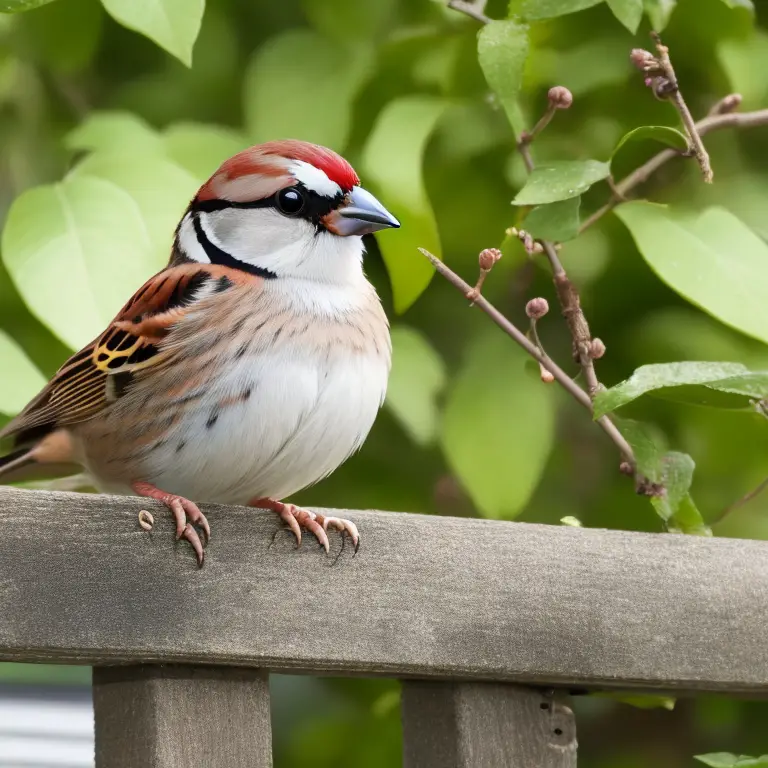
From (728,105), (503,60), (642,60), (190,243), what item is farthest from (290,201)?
(728,105)

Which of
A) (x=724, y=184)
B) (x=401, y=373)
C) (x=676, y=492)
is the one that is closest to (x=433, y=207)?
(x=401, y=373)

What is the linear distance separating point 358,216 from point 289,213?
71 millimetres

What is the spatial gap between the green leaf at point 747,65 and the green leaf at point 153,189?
60 cm

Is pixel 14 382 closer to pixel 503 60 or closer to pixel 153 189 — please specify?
pixel 153 189

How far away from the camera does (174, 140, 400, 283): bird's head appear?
3.78ft

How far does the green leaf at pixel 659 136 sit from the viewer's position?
1139mm

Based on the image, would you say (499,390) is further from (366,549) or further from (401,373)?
(366,549)

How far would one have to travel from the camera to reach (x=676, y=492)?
1.18 m

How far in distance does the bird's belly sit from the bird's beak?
0.38ft

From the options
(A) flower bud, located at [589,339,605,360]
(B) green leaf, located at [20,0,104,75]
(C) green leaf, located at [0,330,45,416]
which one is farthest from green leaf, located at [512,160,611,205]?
(B) green leaf, located at [20,0,104,75]

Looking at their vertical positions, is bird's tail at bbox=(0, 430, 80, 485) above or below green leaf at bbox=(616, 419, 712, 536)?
above

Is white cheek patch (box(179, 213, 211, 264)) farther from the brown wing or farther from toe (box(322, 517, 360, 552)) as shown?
toe (box(322, 517, 360, 552))

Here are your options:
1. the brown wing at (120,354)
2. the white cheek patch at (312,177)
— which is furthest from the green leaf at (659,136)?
the brown wing at (120,354)

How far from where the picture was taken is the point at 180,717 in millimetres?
854
